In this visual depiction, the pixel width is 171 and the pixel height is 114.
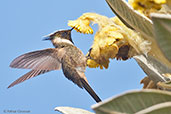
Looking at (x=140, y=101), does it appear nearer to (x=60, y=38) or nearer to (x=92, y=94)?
(x=92, y=94)

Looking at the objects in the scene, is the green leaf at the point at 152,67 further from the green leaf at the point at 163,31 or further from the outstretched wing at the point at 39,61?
the outstretched wing at the point at 39,61

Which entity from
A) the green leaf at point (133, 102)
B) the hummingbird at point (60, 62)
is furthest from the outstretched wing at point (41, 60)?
the green leaf at point (133, 102)

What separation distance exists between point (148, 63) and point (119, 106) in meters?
0.61

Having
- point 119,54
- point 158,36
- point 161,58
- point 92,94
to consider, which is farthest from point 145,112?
point 92,94

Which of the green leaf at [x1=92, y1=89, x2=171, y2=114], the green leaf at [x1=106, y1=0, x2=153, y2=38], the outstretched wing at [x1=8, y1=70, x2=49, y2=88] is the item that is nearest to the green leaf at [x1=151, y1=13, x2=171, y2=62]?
the green leaf at [x1=92, y1=89, x2=171, y2=114]

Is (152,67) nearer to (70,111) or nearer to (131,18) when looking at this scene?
(131,18)

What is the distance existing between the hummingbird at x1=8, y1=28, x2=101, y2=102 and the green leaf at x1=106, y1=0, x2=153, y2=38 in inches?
36.0

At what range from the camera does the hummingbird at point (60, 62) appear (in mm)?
Answer: 2449

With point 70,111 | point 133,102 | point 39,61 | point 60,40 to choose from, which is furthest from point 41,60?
point 133,102

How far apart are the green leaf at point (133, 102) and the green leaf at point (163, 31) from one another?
0.47 feet

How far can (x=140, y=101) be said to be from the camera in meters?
1.05

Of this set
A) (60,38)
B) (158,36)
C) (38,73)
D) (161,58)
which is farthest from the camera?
(60,38)

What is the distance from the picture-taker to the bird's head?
2.82m

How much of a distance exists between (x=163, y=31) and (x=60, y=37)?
197 centimetres
